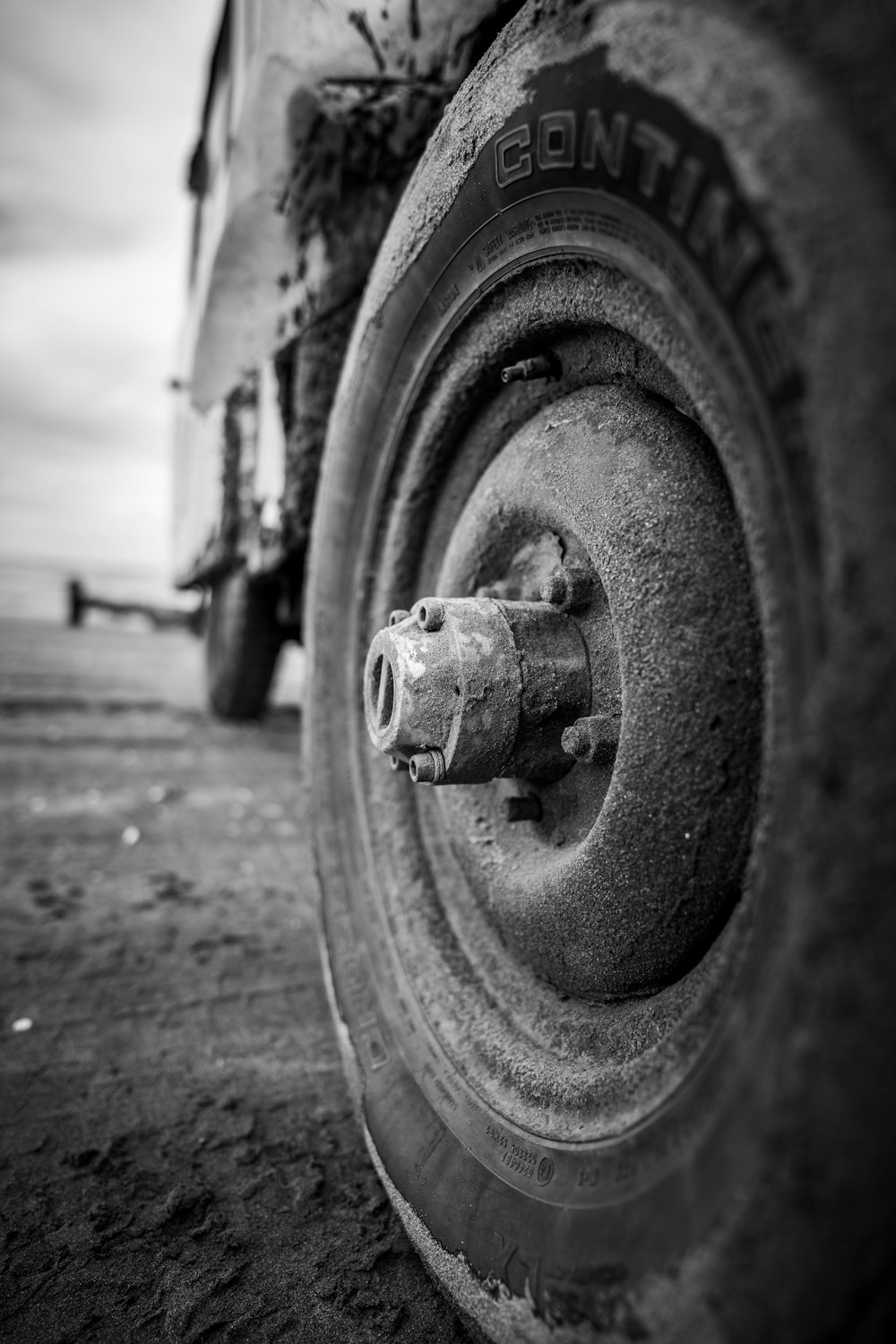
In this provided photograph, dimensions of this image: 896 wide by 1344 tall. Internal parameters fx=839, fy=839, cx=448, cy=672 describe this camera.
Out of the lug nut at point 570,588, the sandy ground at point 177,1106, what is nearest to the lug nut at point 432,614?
the lug nut at point 570,588

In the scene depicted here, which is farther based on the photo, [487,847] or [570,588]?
[487,847]

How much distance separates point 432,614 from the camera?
2.95 feet

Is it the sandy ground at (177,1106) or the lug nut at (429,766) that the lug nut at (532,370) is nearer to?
the lug nut at (429,766)

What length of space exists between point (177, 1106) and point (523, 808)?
29.1 inches

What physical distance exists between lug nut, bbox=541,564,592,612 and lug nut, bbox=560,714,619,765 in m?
0.13

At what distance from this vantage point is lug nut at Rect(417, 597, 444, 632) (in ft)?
2.95

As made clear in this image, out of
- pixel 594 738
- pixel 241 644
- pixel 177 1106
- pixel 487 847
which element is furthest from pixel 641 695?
pixel 241 644

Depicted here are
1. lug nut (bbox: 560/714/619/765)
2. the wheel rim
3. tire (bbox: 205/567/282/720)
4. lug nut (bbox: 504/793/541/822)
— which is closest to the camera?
the wheel rim

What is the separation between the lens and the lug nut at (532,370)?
948 millimetres

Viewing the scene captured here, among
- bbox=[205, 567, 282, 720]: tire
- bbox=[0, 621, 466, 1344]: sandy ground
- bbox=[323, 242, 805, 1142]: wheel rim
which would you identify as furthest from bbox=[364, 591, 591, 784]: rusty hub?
bbox=[205, 567, 282, 720]: tire

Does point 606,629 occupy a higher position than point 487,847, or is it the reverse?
point 606,629

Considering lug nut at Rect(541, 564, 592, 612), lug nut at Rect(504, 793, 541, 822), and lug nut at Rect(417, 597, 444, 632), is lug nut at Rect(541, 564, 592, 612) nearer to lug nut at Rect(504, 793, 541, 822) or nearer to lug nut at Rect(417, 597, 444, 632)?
lug nut at Rect(417, 597, 444, 632)

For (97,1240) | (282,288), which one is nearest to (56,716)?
(282,288)

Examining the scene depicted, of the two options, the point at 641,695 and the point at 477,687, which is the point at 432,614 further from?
the point at 641,695
